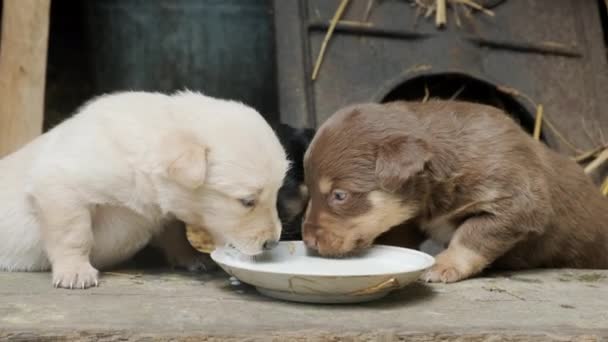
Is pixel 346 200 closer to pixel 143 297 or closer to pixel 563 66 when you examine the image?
pixel 143 297

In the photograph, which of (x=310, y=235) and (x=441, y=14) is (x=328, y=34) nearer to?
(x=441, y=14)

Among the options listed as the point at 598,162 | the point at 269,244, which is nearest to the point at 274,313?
the point at 269,244

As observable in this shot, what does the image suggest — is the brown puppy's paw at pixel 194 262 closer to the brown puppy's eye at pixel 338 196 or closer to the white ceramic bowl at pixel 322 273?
the white ceramic bowl at pixel 322 273

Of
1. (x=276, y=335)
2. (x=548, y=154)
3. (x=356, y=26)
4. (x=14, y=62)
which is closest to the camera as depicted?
(x=276, y=335)

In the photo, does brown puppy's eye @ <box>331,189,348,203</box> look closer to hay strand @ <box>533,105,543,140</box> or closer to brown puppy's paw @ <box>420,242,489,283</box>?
brown puppy's paw @ <box>420,242,489,283</box>

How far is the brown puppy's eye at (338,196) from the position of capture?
12.9 feet

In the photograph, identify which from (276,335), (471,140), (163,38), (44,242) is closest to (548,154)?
(471,140)

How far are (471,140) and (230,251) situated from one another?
1422 millimetres

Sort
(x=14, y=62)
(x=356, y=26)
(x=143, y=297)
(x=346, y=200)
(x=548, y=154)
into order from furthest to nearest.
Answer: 1. (x=356, y=26)
2. (x=14, y=62)
3. (x=548, y=154)
4. (x=346, y=200)
5. (x=143, y=297)

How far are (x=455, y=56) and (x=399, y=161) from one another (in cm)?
266

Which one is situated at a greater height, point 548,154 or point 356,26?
point 356,26

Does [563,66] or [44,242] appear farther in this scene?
[563,66]

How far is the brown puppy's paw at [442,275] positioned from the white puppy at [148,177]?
87cm

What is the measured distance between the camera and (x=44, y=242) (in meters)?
3.80
